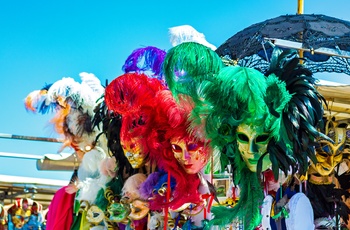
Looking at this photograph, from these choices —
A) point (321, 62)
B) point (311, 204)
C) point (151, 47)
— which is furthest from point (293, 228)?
point (151, 47)

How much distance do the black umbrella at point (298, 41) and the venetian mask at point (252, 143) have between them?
53cm

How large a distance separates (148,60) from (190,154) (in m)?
0.62

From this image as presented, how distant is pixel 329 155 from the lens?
3.68 m

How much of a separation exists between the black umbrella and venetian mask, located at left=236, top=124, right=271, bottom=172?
529 mm

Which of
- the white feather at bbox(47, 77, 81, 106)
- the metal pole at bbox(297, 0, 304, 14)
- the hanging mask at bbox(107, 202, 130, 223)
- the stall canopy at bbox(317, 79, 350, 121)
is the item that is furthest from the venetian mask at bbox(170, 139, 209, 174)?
the metal pole at bbox(297, 0, 304, 14)

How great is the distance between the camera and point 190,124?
3.29m

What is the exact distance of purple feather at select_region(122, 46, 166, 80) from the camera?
382 cm

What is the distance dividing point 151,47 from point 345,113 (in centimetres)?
114

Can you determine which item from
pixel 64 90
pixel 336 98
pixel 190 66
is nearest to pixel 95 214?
pixel 64 90

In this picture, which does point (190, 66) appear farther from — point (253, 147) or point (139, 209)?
point (139, 209)

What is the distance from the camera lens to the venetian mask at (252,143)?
305cm

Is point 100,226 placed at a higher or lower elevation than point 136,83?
lower

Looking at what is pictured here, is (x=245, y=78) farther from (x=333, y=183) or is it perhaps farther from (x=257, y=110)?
(x=333, y=183)

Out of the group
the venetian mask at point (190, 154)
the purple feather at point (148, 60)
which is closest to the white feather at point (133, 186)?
the venetian mask at point (190, 154)
